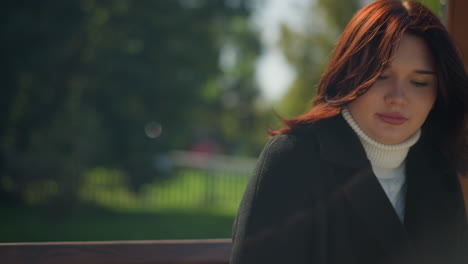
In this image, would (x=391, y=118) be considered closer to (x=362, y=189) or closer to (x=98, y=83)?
(x=362, y=189)

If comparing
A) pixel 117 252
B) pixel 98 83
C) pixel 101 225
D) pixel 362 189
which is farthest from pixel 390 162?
pixel 98 83

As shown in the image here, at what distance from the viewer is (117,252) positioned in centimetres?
184

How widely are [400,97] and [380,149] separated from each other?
21 centimetres

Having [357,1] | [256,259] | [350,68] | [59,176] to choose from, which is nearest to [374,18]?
[350,68]

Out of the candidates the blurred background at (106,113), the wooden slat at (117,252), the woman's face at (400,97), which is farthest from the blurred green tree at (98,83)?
the woman's face at (400,97)

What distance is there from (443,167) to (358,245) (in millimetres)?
592

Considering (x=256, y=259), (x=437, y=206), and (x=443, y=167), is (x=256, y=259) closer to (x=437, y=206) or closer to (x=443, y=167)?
(x=437, y=206)

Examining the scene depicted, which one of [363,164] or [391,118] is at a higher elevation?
[391,118]

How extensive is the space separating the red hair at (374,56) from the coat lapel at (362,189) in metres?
0.10

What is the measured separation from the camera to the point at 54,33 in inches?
330

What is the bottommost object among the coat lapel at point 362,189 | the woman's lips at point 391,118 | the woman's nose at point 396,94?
the coat lapel at point 362,189

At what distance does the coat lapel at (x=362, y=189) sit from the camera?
5.22ft

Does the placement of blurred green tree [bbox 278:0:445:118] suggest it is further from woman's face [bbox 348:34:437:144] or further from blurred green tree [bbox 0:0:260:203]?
woman's face [bbox 348:34:437:144]

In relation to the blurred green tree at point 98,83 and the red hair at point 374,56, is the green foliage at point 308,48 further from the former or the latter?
the red hair at point 374,56
